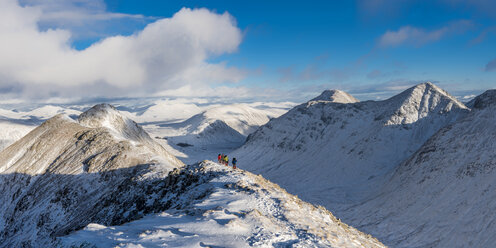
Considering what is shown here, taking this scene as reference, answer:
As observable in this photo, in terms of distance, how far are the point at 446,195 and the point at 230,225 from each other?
6549 centimetres

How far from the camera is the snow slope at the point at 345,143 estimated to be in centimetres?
9262

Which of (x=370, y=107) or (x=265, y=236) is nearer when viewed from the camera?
(x=265, y=236)

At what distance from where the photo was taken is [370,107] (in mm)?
128500

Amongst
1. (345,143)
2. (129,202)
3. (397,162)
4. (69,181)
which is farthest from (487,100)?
(69,181)

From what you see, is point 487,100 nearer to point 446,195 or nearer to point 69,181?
point 446,195

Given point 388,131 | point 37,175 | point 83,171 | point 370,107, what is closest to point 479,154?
point 388,131

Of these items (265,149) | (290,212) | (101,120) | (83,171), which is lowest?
(265,149)

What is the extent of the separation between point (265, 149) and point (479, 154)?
279 ft

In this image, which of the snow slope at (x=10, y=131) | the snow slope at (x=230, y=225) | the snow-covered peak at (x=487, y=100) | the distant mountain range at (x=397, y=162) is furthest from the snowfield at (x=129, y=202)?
the snow-covered peak at (x=487, y=100)

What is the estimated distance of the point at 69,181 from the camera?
136 feet

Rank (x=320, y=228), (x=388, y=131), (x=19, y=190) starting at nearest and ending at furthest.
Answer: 1. (x=320, y=228)
2. (x=19, y=190)
3. (x=388, y=131)

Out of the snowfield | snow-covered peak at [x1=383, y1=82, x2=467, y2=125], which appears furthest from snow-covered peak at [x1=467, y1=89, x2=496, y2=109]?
the snowfield

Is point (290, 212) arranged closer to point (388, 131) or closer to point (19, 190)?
point (19, 190)

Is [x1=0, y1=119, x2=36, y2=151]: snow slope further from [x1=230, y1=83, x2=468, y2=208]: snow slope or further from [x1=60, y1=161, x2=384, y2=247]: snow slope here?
[x1=60, y1=161, x2=384, y2=247]: snow slope
